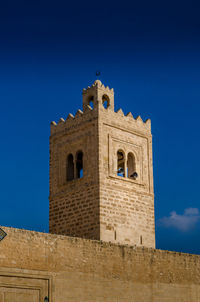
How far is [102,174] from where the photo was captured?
65.4 feet

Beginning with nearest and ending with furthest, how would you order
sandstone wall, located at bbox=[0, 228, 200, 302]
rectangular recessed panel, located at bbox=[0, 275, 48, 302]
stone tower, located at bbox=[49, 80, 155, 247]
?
rectangular recessed panel, located at bbox=[0, 275, 48, 302] < sandstone wall, located at bbox=[0, 228, 200, 302] < stone tower, located at bbox=[49, 80, 155, 247]

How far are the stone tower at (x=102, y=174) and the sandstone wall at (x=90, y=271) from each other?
1.93 m

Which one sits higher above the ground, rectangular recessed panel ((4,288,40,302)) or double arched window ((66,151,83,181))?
double arched window ((66,151,83,181))

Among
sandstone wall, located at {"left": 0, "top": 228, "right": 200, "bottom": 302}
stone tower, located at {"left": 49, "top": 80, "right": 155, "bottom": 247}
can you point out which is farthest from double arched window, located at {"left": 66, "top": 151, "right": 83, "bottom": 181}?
sandstone wall, located at {"left": 0, "top": 228, "right": 200, "bottom": 302}

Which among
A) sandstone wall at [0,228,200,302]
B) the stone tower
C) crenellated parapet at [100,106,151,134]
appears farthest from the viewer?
crenellated parapet at [100,106,151,134]

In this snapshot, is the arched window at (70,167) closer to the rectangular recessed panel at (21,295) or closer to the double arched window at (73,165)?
the double arched window at (73,165)

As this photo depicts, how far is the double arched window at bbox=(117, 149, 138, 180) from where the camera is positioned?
21058 millimetres

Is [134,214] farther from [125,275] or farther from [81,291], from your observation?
[81,291]

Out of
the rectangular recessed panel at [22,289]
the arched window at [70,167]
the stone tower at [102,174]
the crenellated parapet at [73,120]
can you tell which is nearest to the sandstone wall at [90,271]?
the rectangular recessed panel at [22,289]

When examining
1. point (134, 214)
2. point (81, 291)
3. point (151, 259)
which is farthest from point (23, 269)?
point (134, 214)

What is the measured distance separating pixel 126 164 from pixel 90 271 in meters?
5.90

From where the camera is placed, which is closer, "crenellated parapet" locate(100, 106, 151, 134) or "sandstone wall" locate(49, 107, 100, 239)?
"sandstone wall" locate(49, 107, 100, 239)

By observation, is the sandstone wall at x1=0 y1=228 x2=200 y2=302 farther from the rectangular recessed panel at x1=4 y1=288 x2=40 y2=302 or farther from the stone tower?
the stone tower

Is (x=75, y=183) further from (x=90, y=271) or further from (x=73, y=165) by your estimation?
(x=90, y=271)
